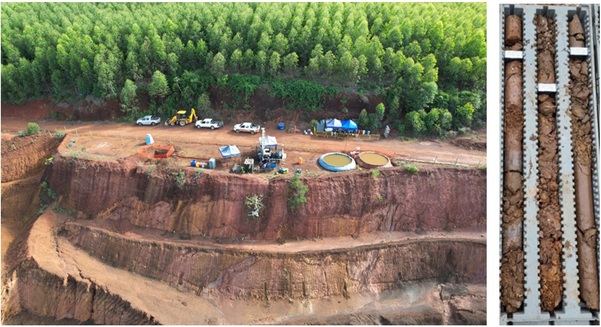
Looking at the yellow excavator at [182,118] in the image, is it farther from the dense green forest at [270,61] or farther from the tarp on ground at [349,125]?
the tarp on ground at [349,125]

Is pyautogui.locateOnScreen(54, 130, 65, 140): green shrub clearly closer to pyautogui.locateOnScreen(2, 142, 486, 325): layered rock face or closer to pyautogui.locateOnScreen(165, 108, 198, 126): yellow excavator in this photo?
pyautogui.locateOnScreen(2, 142, 486, 325): layered rock face

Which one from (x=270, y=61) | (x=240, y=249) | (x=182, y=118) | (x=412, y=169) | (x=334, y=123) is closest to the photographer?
(x=240, y=249)

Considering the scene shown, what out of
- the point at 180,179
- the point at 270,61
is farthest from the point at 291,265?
the point at 270,61

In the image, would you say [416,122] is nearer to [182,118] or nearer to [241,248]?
[241,248]

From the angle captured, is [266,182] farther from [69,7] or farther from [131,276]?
[69,7]

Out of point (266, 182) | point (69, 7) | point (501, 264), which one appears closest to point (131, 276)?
point (266, 182)

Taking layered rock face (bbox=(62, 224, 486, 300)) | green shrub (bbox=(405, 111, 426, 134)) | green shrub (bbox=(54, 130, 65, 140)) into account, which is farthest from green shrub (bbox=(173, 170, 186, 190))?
green shrub (bbox=(405, 111, 426, 134))
